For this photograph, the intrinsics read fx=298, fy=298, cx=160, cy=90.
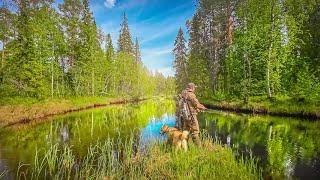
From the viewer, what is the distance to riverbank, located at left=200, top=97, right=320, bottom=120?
82.9 ft

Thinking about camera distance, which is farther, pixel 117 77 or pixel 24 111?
pixel 117 77

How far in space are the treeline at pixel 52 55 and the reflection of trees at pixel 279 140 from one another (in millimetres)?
25034

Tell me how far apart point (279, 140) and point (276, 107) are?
1304 centimetres

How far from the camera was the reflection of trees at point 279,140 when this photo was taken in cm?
1171

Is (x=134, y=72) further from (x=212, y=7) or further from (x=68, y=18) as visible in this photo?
(x=212, y=7)

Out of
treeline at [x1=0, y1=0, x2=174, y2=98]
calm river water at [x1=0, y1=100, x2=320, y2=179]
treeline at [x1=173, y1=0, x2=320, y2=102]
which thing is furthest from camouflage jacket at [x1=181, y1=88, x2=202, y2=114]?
treeline at [x1=0, y1=0, x2=174, y2=98]

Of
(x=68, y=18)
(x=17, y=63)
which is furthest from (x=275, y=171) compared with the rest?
(x=68, y=18)

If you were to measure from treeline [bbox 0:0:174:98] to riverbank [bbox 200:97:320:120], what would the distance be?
23101 millimetres

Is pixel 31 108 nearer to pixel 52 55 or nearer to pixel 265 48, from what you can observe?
pixel 52 55

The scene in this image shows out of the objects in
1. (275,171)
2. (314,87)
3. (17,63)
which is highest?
(17,63)

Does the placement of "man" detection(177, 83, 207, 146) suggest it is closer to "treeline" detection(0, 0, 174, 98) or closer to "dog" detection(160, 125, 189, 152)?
"dog" detection(160, 125, 189, 152)

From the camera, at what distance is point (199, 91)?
4984 centimetres

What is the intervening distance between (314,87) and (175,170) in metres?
22.1

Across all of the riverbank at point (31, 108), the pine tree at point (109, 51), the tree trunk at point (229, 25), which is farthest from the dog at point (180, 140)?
the pine tree at point (109, 51)
